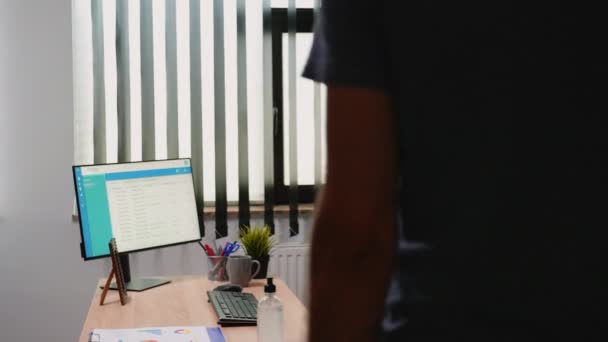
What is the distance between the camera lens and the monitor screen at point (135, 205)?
91.7 inches

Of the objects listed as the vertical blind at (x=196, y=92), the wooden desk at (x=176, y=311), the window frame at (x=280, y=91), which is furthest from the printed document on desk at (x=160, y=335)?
the window frame at (x=280, y=91)

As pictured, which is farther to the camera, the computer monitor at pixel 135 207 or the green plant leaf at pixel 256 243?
the green plant leaf at pixel 256 243

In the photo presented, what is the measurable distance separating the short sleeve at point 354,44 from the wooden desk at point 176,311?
3.73 ft

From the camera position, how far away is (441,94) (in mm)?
705

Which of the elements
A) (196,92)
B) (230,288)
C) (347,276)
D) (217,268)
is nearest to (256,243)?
(217,268)

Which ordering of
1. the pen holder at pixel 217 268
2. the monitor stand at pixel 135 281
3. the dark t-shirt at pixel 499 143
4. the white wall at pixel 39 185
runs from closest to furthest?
1. the dark t-shirt at pixel 499 143
2. the monitor stand at pixel 135 281
3. the pen holder at pixel 217 268
4. the white wall at pixel 39 185

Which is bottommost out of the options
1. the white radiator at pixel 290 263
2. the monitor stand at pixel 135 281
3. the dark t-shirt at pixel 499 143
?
the white radiator at pixel 290 263

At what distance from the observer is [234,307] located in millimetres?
2076

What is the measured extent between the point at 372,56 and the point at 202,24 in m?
2.67

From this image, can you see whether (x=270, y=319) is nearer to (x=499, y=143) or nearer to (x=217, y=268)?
(x=217, y=268)

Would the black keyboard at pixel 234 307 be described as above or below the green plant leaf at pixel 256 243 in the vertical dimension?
below

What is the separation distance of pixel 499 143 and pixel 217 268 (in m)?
1.95

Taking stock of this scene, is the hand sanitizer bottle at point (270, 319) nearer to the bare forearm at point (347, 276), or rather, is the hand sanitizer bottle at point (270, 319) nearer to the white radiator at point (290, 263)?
the bare forearm at point (347, 276)

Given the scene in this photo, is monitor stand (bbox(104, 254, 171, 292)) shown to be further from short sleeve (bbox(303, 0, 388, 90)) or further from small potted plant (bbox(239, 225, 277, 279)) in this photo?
short sleeve (bbox(303, 0, 388, 90))
